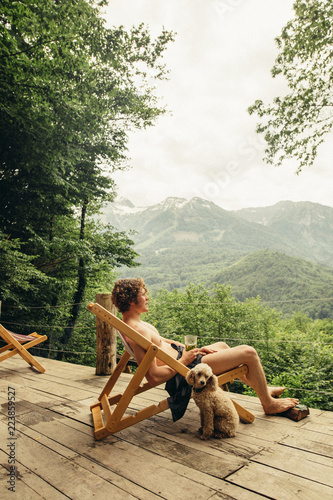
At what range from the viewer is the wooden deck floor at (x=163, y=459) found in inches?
53.5

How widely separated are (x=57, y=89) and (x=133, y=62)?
20.1 feet

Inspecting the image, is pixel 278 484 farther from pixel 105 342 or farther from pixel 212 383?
pixel 105 342

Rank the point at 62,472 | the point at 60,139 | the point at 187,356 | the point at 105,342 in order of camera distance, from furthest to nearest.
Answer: the point at 60,139, the point at 105,342, the point at 187,356, the point at 62,472

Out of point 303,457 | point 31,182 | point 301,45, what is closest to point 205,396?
point 303,457

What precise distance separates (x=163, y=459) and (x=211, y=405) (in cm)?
40

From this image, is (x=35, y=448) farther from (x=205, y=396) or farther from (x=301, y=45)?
(x=301, y=45)

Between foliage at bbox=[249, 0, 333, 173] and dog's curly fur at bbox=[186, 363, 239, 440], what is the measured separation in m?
9.40

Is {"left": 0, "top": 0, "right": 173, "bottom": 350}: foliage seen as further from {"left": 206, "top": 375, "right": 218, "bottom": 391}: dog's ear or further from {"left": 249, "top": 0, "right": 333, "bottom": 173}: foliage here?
{"left": 249, "top": 0, "right": 333, "bottom": 173}: foliage

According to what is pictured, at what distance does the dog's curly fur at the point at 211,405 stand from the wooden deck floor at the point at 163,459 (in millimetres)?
61

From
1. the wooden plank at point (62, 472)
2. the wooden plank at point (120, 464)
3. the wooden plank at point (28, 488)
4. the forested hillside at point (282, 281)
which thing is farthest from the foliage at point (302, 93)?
the forested hillside at point (282, 281)

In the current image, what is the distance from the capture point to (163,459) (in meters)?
1.64

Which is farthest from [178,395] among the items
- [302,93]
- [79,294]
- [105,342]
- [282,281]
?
[282,281]

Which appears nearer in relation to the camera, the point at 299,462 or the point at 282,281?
the point at 299,462

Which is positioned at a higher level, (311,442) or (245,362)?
(245,362)
